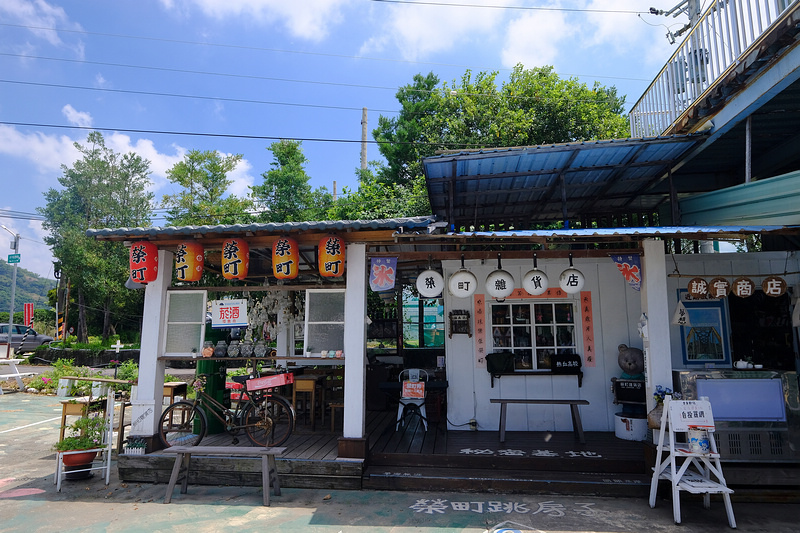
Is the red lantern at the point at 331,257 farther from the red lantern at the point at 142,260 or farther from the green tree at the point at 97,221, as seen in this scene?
the green tree at the point at 97,221

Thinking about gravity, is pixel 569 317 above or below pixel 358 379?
above

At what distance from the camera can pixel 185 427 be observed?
8.30 metres

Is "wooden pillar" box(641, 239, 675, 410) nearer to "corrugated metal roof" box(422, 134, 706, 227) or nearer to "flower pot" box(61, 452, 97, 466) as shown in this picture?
"corrugated metal roof" box(422, 134, 706, 227)

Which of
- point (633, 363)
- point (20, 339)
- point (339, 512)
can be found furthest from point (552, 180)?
point (20, 339)

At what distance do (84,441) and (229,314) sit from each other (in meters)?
2.91

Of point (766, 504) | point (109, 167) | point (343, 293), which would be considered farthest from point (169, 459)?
point (109, 167)

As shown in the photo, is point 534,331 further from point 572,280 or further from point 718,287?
point 718,287

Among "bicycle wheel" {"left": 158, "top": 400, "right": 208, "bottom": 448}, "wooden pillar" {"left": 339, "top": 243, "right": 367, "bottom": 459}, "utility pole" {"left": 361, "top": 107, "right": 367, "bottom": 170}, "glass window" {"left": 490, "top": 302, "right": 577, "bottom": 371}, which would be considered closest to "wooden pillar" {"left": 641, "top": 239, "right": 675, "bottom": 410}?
"glass window" {"left": 490, "top": 302, "right": 577, "bottom": 371}

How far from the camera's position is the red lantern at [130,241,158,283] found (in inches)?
291

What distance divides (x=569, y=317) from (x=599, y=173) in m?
2.73

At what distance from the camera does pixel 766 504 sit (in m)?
6.11

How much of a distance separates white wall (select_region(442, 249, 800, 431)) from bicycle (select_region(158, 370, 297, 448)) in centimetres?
314

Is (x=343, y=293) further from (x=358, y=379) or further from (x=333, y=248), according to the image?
(x=358, y=379)

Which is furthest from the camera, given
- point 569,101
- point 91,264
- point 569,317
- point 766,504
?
point 91,264
